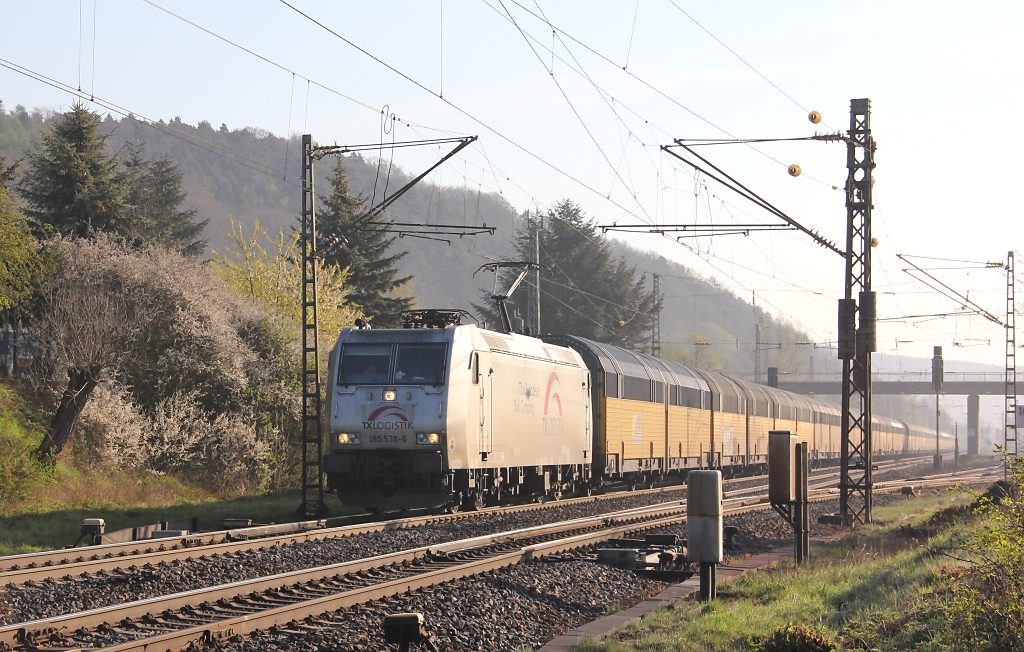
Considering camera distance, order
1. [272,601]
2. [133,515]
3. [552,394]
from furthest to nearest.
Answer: [552,394] < [133,515] < [272,601]

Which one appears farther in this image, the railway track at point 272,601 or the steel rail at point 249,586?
the steel rail at point 249,586

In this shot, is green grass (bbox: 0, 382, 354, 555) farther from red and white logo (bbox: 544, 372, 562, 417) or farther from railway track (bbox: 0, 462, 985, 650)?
railway track (bbox: 0, 462, 985, 650)

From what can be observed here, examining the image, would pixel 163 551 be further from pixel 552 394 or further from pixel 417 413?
pixel 552 394

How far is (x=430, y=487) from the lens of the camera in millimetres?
19750

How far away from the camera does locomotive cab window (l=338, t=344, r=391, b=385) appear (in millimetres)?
20000

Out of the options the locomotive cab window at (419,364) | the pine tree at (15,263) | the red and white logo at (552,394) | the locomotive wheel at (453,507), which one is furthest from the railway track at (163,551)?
the pine tree at (15,263)

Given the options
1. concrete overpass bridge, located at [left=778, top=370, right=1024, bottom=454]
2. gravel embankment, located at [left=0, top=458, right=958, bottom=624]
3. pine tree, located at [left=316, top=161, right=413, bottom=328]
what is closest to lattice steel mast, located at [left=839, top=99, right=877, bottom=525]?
gravel embankment, located at [left=0, top=458, right=958, bottom=624]

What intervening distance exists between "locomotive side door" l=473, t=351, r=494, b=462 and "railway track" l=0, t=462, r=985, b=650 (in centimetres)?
496

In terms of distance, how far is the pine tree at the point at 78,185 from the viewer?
34906 mm

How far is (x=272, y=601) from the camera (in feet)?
33.7

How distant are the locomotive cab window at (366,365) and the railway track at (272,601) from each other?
4988 millimetres

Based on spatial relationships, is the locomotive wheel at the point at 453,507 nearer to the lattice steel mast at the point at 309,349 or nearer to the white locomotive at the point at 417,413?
the white locomotive at the point at 417,413

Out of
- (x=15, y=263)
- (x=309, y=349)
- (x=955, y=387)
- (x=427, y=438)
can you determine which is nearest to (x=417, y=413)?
(x=427, y=438)

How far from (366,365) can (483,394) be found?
2407 millimetres
